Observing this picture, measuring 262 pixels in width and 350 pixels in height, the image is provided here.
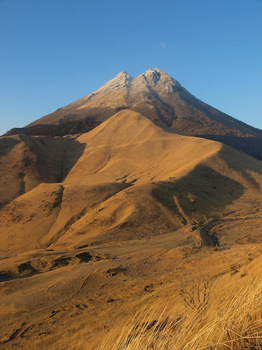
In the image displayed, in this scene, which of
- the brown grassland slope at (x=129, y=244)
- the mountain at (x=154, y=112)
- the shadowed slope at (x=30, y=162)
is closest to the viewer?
the brown grassland slope at (x=129, y=244)

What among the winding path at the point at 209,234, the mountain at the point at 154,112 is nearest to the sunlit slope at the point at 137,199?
the winding path at the point at 209,234

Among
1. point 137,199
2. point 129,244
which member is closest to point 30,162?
point 137,199

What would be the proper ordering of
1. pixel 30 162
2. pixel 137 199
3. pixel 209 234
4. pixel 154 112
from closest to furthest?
pixel 209 234, pixel 137 199, pixel 30 162, pixel 154 112

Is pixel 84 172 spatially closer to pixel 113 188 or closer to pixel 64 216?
pixel 113 188

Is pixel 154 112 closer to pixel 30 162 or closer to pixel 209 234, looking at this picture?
pixel 30 162

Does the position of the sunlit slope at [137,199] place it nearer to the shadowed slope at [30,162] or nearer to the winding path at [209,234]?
the winding path at [209,234]

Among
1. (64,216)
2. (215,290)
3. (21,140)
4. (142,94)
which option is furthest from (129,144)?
(142,94)

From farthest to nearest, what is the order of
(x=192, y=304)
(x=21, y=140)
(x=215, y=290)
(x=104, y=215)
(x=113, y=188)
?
(x=21, y=140), (x=113, y=188), (x=104, y=215), (x=215, y=290), (x=192, y=304)
